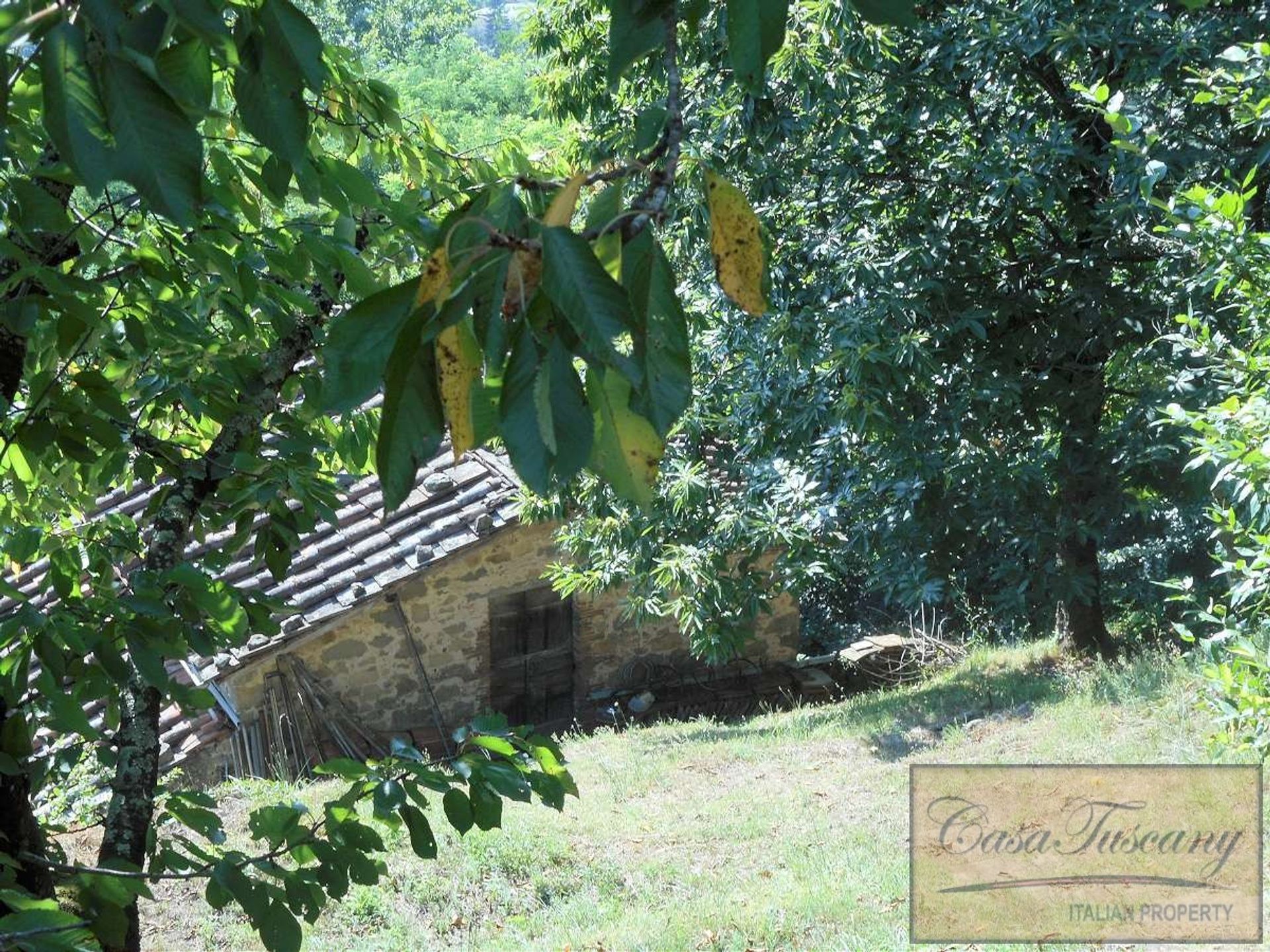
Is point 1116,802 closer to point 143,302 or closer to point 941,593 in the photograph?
point 941,593

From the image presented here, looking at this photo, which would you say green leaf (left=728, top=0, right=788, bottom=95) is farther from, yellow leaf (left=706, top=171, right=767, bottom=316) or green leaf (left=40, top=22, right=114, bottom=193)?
green leaf (left=40, top=22, right=114, bottom=193)

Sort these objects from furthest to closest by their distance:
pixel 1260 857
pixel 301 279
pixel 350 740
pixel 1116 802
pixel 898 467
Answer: pixel 350 740
pixel 898 467
pixel 1116 802
pixel 1260 857
pixel 301 279

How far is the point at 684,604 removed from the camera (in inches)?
336

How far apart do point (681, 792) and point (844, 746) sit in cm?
126

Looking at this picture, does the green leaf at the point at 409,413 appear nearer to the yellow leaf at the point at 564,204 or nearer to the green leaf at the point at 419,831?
the yellow leaf at the point at 564,204

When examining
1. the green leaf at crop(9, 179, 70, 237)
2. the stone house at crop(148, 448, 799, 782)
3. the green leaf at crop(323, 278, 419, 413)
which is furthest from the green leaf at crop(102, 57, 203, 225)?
the stone house at crop(148, 448, 799, 782)

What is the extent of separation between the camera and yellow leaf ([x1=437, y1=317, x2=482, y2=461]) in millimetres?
951

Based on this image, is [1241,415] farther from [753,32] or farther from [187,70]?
[187,70]

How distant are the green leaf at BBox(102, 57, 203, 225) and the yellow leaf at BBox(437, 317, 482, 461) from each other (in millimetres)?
345

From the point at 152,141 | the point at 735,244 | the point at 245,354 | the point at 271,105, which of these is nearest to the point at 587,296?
the point at 735,244

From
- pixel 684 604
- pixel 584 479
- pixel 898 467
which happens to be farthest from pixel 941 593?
pixel 584 479

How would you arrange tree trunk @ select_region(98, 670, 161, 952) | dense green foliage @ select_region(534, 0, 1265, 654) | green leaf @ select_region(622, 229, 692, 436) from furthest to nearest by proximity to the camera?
dense green foliage @ select_region(534, 0, 1265, 654) → tree trunk @ select_region(98, 670, 161, 952) → green leaf @ select_region(622, 229, 692, 436)

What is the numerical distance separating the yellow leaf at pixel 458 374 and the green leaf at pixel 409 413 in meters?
0.01

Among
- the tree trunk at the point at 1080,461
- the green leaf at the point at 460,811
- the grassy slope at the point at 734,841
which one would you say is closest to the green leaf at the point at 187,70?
the green leaf at the point at 460,811
